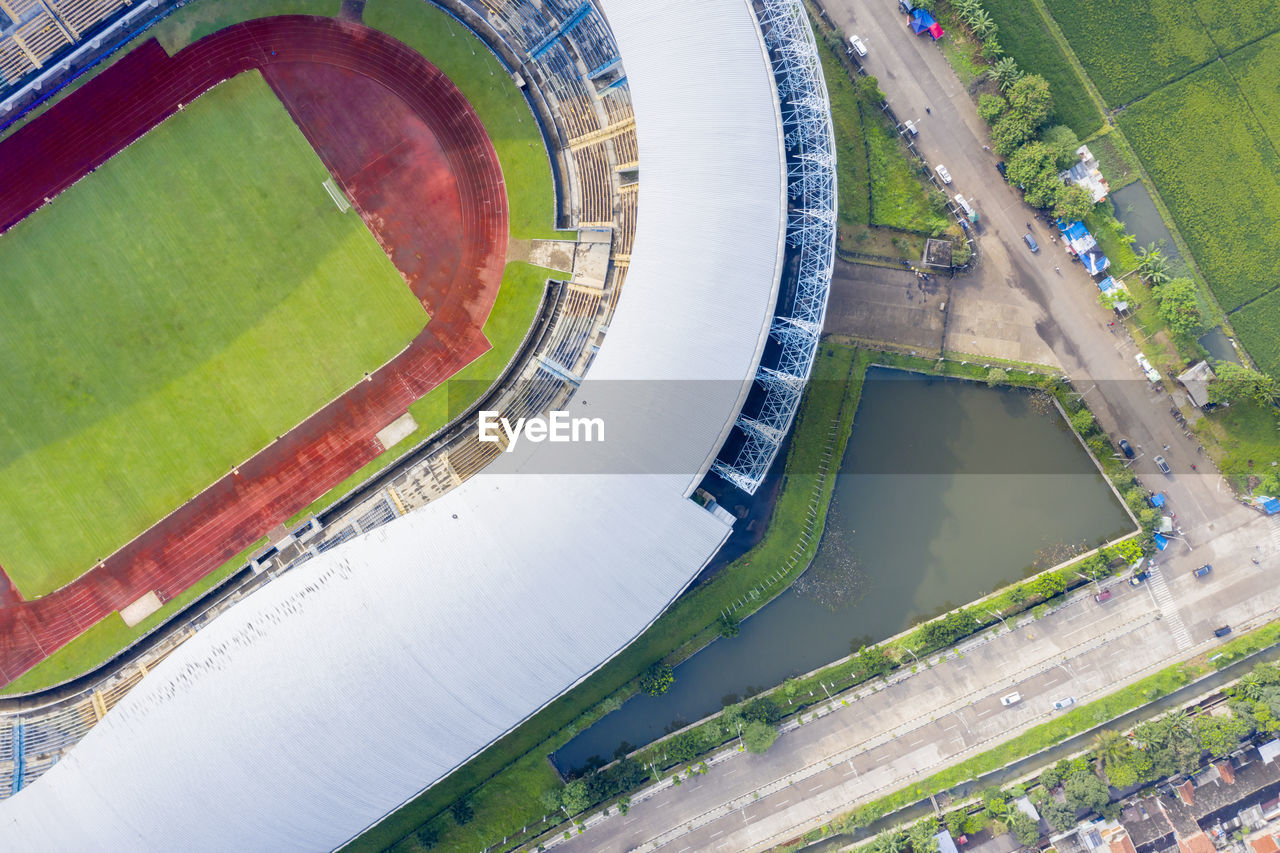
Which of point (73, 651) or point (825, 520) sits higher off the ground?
point (73, 651)

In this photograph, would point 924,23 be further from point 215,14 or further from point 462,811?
point 462,811

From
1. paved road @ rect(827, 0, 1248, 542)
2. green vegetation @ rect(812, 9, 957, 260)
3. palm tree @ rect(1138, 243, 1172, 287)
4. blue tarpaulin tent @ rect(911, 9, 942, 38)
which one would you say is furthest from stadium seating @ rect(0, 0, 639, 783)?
palm tree @ rect(1138, 243, 1172, 287)

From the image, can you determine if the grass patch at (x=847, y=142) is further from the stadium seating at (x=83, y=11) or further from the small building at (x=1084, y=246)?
the stadium seating at (x=83, y=11)

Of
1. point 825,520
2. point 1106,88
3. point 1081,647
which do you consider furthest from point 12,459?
point 1106,88

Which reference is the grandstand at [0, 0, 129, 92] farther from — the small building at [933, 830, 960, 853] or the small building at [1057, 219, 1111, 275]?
the small building at [933, 830, 960, 853]

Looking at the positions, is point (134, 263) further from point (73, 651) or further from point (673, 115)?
point (673, 115)

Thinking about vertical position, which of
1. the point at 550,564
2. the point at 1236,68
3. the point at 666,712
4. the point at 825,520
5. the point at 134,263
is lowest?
the point at 666,712

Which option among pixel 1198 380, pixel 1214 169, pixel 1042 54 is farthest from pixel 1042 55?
pixel 1198 380
